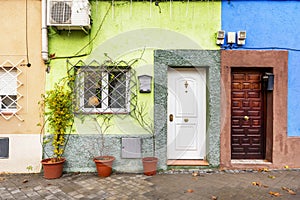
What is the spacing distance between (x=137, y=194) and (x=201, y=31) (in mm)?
3738

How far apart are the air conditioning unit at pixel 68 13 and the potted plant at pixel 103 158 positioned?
2.10 m

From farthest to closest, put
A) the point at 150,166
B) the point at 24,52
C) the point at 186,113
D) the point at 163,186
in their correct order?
the point at 186,113 → the point at 24,52 → the point at 150,166 → the point at 163,186

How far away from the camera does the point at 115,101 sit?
5.09 m

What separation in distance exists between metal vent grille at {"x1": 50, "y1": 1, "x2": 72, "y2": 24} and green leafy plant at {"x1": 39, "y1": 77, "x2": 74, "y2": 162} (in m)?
1.23

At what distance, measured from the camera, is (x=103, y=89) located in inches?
199

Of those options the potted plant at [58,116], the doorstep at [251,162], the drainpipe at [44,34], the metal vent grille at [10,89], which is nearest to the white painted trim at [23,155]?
the potted plant at [58,116]

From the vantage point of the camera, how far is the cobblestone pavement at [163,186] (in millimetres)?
3852

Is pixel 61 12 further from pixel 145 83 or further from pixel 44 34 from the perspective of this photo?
pixel 145 83

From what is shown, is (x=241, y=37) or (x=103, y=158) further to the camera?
(x=241, y=37)

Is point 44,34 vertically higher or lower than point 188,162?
higher

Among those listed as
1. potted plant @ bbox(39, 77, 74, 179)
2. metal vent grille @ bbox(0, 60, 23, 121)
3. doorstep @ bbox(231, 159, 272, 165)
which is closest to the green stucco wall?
potted plant @ bbox(39, 77, 74, 179)

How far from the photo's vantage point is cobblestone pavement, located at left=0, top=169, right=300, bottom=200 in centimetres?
385

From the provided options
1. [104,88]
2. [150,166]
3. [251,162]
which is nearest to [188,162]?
[150,166]

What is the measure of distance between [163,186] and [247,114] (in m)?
2.67
